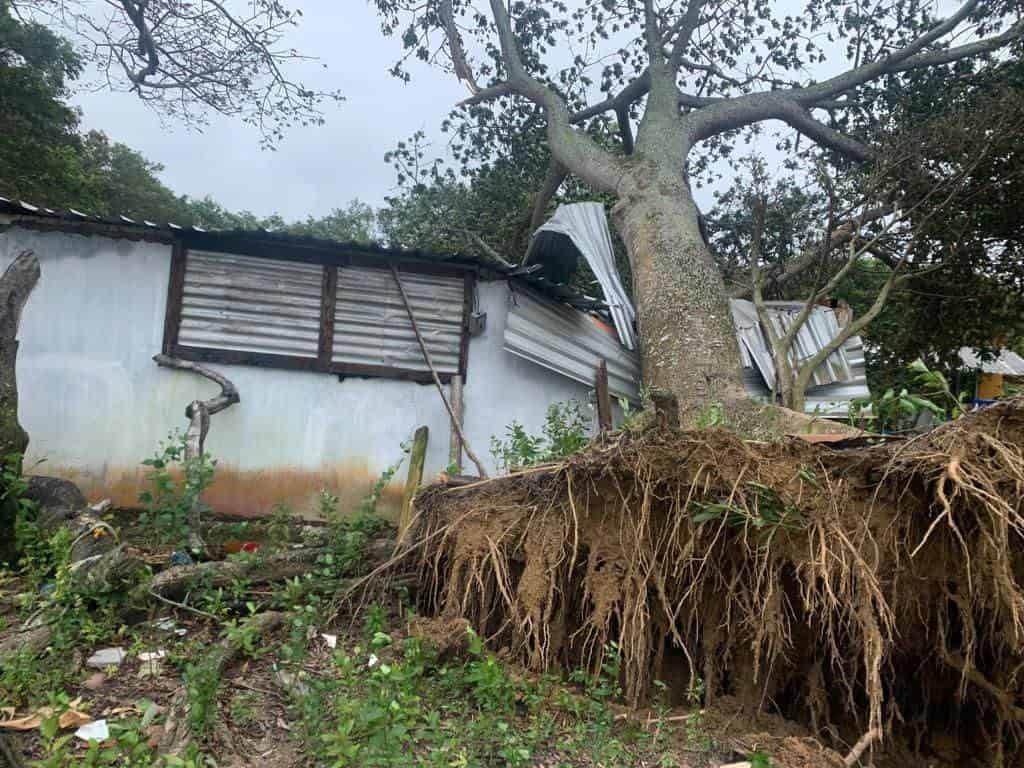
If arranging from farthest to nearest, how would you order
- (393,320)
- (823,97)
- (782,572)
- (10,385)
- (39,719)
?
(823,97) → (393,320) → (10,385) → (782,572) → (39,719)

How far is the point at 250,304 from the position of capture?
229 inches

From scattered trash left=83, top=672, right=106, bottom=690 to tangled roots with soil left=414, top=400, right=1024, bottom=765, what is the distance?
1.68 metres

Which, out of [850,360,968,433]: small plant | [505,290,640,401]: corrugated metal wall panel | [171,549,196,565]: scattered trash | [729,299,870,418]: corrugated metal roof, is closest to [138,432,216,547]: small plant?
[171,549,196,565]: scattered trash

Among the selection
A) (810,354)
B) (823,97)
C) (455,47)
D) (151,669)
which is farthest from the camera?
(455,47)

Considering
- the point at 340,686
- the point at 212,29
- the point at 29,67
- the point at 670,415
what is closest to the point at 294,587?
the point at 340,686

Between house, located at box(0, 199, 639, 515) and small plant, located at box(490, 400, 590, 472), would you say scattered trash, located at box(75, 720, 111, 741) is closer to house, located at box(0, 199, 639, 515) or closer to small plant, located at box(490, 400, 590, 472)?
small plant, located at box(490, 400, 590, 472)

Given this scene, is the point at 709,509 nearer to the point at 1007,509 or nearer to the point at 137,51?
the point at 1007,509

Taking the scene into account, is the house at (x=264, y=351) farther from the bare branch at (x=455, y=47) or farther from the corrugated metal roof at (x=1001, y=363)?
the corrugated metal roof at (x=1001, y=363)

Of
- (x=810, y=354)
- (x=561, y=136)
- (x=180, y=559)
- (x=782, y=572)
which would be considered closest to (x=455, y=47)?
(x=561, y=136)

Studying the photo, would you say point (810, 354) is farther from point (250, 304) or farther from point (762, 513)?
point (250, 304)

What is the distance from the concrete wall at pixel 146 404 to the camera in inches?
214

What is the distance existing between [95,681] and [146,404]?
127 inches

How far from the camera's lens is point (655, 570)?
327 cm

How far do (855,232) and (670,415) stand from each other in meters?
5.22
